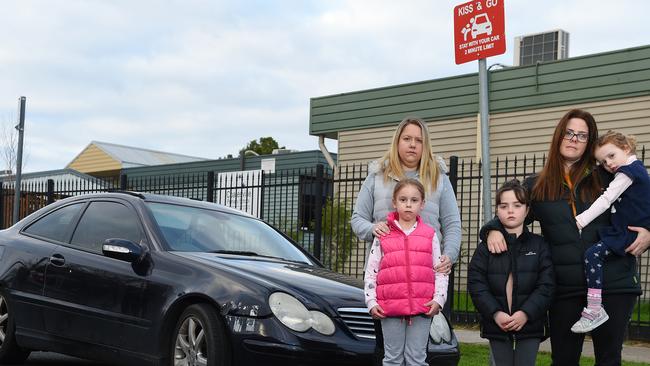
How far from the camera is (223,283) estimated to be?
5258mm

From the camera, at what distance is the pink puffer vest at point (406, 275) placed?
14.9 feet

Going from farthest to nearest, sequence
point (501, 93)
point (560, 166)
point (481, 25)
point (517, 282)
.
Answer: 1. point (501, 93)
2. point (481, 25)
3. point (560, 166)
4. point (517, 282)

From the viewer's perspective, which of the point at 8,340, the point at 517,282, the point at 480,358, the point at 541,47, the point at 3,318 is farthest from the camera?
the point at 541,47

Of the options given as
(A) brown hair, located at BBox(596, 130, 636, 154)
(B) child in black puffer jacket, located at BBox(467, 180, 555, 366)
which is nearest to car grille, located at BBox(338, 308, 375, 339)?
(B) child in black puffer jacket, located at BBox(467, 180, 555, 366)

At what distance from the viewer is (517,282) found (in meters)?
4.29

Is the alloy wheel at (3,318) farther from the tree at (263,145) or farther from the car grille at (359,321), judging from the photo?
the tree at (263,145)

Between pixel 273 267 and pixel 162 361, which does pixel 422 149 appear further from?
pixel 162 361

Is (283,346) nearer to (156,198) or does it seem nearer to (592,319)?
(592,319)

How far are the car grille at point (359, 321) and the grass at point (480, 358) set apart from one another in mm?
2638

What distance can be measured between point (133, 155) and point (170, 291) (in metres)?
32.7

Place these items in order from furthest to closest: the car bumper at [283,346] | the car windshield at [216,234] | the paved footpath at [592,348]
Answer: the paved footpath at [592,348] < the car windshield at [216,234] < the car bumper at [283,346]

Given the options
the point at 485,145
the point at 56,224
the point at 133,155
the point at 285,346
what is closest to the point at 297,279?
the point at 285,346


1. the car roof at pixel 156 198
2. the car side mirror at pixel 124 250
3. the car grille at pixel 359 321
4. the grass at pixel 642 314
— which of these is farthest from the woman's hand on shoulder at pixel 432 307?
the grass at pixel 642 314

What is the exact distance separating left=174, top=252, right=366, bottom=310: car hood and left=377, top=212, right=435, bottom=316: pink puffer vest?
0.70 m
